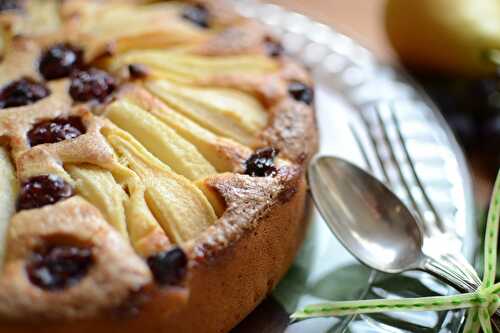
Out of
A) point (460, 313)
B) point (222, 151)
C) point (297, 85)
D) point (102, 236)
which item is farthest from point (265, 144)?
point (460, 313)

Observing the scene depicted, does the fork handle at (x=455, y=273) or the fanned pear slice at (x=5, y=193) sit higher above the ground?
the fork handle at (x=455, y=273)

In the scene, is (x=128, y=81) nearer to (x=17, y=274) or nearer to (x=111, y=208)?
(x=111, y=208)

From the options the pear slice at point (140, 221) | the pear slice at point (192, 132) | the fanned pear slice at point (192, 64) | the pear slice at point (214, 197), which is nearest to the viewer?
the pear slice at point (140, 221)

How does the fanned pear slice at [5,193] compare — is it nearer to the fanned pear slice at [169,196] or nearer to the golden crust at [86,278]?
the golden crust at [86,278]

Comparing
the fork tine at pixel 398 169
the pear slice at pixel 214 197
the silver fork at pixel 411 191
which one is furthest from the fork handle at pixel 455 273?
the pear slice at pixel 214 197

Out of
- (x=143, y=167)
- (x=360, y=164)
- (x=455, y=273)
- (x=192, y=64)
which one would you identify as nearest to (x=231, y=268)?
(x=143, y=167)

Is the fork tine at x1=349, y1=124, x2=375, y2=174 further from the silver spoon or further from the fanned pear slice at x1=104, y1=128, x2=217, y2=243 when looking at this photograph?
the fanned pear slice at x1=104, y1=128, x2=217, y2=243

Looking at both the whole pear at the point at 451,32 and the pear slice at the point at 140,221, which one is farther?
the whole pear at the point at 451,32
